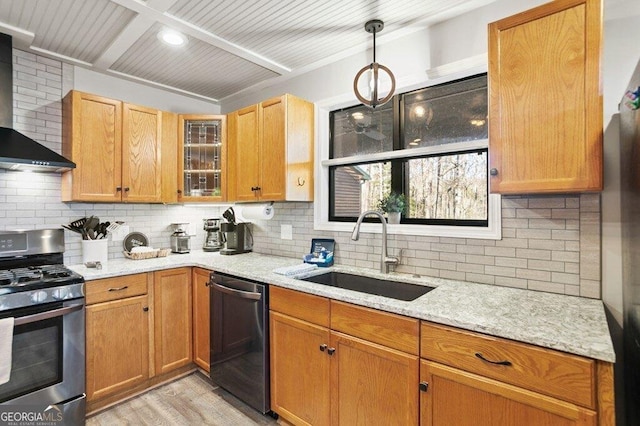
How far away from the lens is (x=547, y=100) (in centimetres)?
142

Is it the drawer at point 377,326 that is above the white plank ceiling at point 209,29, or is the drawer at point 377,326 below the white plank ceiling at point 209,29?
below

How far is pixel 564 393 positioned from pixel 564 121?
1.07 meters

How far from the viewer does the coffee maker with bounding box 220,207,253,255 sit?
121 inches

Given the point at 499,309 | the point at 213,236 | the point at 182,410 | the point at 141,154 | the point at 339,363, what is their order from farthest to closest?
1. the point at 213,236
2. the point at 141,154
3. the point at 182,410
4. the point at 339,363
5. the point at 499,309

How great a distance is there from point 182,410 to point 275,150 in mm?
1977

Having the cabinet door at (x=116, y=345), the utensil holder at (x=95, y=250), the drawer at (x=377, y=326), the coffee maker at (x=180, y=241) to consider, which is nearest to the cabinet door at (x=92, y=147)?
the utensil holder at (x=95, y=250)

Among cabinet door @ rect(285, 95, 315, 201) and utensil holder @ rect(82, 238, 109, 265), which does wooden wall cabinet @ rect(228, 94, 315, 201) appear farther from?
utensil holder @ rect(82, 238, 109, 265)

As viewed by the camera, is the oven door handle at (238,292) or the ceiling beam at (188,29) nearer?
the ceiling beam at (188,29)

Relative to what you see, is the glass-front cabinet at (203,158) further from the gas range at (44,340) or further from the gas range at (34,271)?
the gas range at (44,340)

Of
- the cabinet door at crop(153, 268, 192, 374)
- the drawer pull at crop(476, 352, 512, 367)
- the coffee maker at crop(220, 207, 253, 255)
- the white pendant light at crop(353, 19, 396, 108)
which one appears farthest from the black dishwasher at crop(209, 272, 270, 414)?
the white pendant light at crop(353, 19, 396, 108)

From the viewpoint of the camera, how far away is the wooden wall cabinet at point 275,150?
2521mm

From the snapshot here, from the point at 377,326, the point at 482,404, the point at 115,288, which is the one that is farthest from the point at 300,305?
the point at 115,288

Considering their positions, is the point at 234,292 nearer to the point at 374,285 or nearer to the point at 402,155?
the point at 374,285

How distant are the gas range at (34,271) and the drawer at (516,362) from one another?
2.06m
